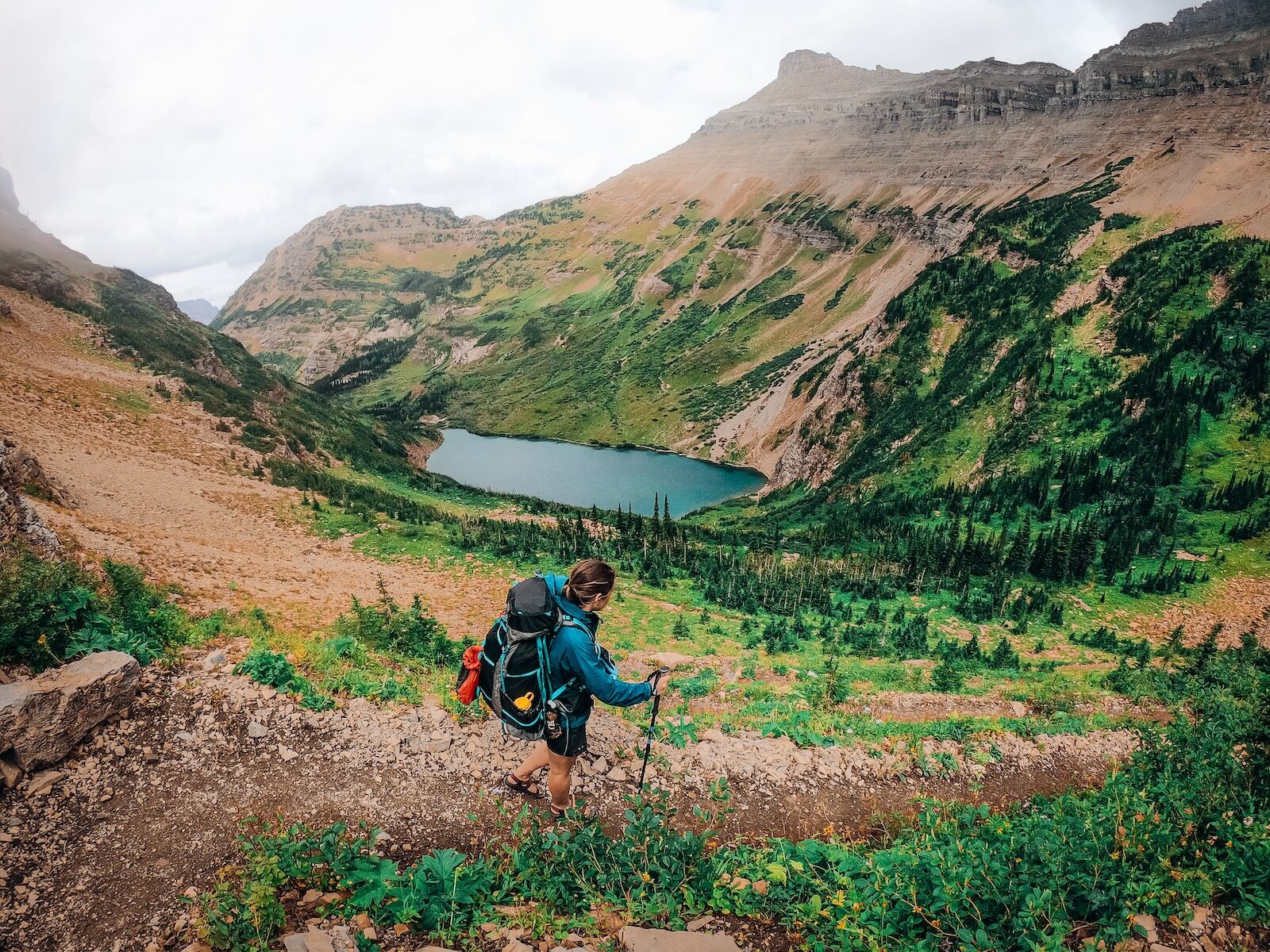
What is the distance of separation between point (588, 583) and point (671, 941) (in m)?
2.87

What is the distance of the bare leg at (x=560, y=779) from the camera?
5.91 m

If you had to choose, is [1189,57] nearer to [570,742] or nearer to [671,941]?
[570,742]

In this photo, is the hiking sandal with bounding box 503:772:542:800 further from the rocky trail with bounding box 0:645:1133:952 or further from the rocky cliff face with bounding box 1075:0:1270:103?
the rocky cliff face with bounding box 1075:0:1270:103

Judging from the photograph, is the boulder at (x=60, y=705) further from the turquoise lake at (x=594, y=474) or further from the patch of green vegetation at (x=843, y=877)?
the turquoise lake at (x=594, y=474)

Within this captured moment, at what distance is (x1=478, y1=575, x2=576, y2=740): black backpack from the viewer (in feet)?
17.2

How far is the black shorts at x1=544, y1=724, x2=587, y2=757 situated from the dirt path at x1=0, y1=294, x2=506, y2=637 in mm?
9323

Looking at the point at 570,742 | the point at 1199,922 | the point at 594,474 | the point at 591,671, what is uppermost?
the point at 591,671

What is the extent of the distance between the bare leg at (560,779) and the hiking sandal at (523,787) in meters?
0.47

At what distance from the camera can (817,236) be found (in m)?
147

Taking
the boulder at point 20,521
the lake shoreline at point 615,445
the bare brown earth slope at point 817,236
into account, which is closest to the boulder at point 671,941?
the boulder at point 20,521

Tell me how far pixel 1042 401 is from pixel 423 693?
194 feet

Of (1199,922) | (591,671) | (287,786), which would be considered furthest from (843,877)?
(287,786)

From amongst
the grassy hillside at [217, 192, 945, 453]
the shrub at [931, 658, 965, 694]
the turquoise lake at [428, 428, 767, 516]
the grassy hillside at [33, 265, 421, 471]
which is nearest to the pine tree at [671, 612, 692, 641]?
the shrub at [931, 658, 965, 694]

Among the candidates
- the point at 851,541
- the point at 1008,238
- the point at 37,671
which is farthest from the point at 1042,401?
the point at 37,671
